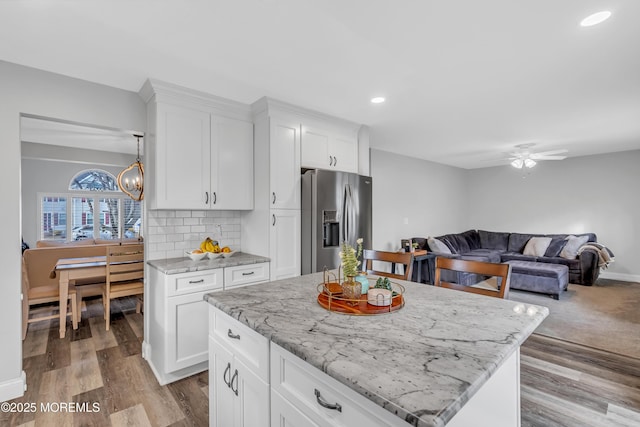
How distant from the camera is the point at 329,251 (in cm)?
313

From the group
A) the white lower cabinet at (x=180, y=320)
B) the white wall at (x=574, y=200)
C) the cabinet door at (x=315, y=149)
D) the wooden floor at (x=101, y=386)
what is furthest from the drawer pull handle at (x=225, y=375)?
the white wall at (x=574, y=200)

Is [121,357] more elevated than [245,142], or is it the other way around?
[245,142]

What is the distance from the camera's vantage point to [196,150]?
2.80 m

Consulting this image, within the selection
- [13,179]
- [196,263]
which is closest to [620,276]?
[196,263]

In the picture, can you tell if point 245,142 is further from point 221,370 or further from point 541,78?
point 541,78

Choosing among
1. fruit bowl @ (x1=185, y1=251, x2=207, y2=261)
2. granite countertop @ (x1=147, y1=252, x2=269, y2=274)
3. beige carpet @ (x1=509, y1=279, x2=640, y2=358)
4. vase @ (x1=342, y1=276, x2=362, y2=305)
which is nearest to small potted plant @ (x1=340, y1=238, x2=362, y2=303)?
vase @ (x1=342, y1=276, x2=362, y2=305)

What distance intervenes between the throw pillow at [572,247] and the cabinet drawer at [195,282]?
609 cm

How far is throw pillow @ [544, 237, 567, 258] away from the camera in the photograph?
576 centimetres

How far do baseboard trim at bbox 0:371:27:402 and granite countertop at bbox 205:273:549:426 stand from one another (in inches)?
78.5

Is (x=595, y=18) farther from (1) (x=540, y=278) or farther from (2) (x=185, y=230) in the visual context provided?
(1) (x=540, y=278)

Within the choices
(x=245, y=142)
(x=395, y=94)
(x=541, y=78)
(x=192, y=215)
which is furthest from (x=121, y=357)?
(x=541, y=78)

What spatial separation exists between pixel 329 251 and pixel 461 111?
211 cm

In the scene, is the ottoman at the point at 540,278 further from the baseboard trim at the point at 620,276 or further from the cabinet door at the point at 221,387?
the cabinet door at the point at 221,387

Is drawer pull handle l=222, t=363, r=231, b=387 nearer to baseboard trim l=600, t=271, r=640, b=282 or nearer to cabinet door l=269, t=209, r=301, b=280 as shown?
cabinet door l=269, t=209, r=301, b=280
